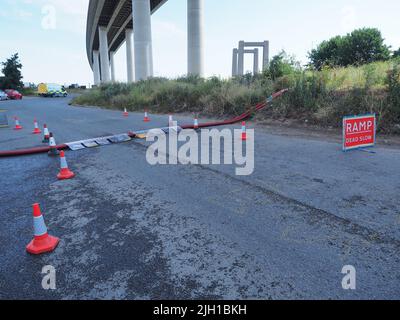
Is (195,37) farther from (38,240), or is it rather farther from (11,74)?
(11,74)

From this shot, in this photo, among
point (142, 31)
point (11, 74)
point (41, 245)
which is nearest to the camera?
point (41, 245)

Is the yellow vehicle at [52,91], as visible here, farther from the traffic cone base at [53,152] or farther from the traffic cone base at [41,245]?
the traffic cone base at [41,245]

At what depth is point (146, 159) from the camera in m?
6.40

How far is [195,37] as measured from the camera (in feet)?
83.8

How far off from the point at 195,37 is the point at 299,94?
57.3 ft

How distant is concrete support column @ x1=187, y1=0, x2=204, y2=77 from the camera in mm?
25241

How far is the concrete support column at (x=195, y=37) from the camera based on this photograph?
82.8 feet

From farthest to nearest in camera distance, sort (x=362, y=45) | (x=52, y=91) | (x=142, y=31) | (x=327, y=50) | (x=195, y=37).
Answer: (x=52, y=91)
(x=327, y=50)
(x=362, y=45)
(x=142, y=31)
(x=195, y=37)

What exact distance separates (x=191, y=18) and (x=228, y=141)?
21386mm

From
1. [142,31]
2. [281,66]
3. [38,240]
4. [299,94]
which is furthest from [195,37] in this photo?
[38,240]

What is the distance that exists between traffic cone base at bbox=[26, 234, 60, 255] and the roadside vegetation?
8.77m

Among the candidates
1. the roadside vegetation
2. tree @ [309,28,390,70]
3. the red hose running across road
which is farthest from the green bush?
tree @ [309,28,390,70]

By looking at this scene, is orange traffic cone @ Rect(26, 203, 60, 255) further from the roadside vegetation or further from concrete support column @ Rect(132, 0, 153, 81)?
concrete support column @ Rect(132, 0, 153, 81)

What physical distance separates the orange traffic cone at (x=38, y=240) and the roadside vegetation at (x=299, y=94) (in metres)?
8.81
